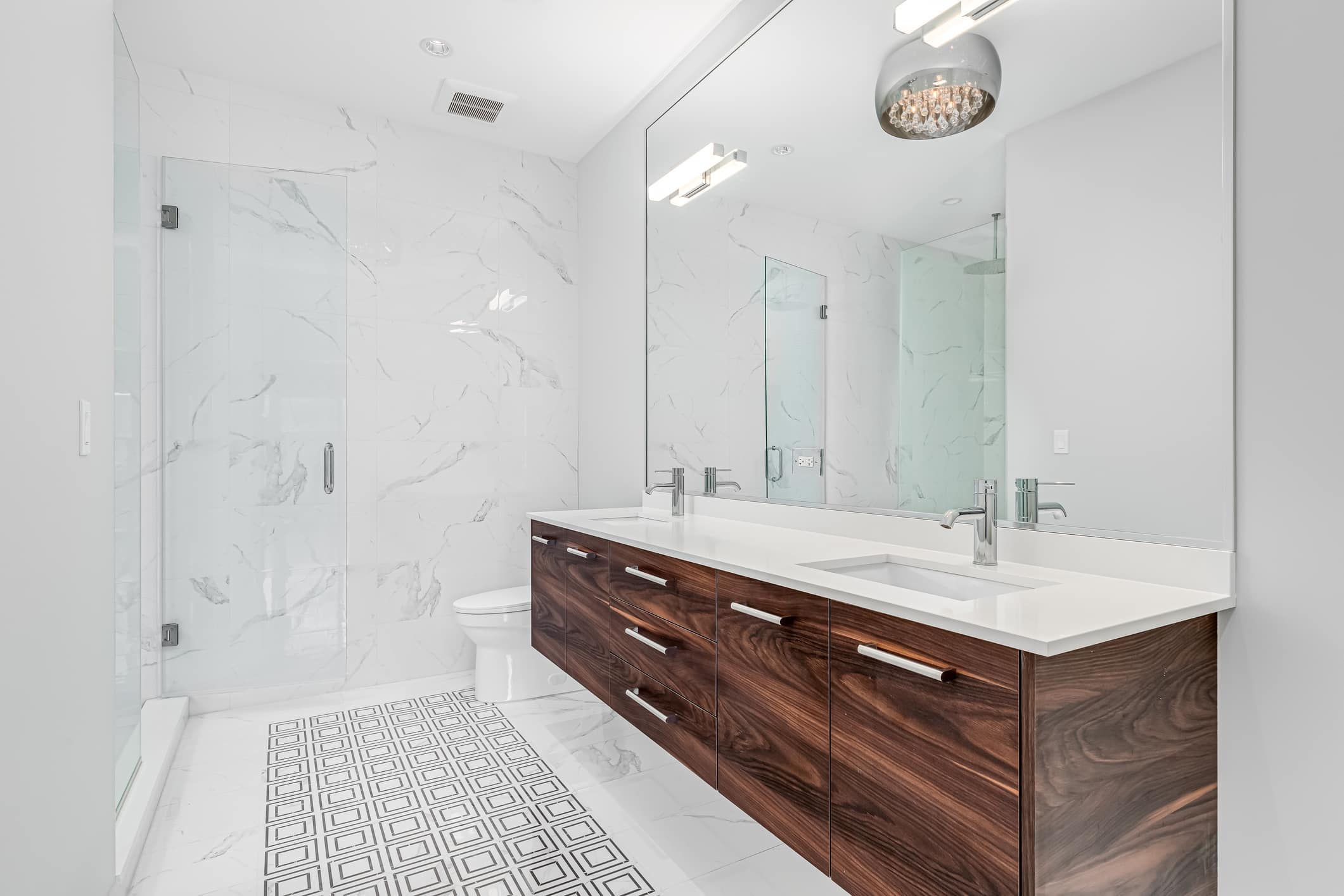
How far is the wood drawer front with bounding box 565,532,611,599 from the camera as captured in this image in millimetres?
2191

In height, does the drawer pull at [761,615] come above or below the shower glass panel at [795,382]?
below

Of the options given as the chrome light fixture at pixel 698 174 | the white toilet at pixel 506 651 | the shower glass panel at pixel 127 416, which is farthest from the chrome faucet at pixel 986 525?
the shower glass panel at pixel 127 416

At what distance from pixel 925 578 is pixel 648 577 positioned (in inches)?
28.2

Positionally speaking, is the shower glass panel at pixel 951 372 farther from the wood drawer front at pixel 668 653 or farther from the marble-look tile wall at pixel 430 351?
the marble-look tile wall at pixel 430 351

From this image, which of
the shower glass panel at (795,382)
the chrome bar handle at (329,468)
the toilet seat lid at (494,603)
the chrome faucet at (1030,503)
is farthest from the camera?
the chrome bar handle at (329,468)

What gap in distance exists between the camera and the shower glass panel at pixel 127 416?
2.01 metres

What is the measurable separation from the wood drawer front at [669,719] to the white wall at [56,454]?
1.22 metres

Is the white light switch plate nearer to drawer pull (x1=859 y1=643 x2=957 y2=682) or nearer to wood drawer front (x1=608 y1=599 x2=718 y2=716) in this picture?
wood drawer front (x1=608 y1=599 x2=718 y2=716)

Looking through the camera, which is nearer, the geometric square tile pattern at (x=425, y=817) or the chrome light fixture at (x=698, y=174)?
the geometric square tile pattern at (x=425, y=817)

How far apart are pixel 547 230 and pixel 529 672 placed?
2153 mm

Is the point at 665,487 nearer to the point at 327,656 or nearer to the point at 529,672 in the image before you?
the point at 529,672

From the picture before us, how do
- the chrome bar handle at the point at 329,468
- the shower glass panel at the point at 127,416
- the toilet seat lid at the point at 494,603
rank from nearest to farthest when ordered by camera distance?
the shower glass panel at the point at 127,416 < the toilet seat lid at the point at 494,603 < the chrome bar handle at the point at 329,468

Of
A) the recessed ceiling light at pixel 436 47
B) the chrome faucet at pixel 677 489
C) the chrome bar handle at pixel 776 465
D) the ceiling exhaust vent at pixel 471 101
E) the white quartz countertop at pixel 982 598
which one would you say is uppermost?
the recessed ceiling light at pixel 436 47

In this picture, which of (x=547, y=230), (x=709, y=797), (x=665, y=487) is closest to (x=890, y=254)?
(x=665, y=487)
